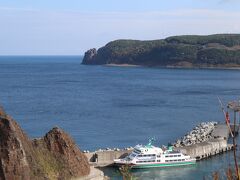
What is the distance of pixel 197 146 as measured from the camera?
181 ft

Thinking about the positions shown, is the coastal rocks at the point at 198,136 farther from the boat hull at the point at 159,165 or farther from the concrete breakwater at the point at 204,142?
the boat hull at the point at 159,165

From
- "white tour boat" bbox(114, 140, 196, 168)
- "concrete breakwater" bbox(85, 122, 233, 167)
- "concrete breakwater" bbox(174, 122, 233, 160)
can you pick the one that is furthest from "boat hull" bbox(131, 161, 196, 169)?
"concrete breakwater" bbox(174, 122, 233, 160)

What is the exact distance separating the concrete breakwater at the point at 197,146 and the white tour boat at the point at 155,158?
4.33 feet

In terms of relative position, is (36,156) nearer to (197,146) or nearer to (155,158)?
(155,158)

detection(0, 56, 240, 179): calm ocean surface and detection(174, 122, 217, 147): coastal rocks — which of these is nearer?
detection(174, 122, 217, 147): coastal rocks

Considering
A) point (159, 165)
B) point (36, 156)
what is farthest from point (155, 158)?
point (36, 156)

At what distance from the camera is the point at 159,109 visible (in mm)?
96938

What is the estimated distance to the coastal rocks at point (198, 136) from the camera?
60544 mm

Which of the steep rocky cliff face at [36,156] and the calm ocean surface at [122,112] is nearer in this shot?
the steep rocky cliff face at [36,156]

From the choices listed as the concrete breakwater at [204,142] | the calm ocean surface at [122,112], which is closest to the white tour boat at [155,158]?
Result: the calm ocean surface at [122,112]

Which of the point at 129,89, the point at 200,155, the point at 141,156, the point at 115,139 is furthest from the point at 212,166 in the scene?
the point at 129,89

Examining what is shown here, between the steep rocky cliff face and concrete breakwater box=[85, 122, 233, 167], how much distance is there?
8.66 metres

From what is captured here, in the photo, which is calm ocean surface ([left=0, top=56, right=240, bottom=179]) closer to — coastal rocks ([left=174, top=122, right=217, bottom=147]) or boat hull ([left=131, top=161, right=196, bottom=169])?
boat hull ([left=131, top=161, right=196, bottom=169])

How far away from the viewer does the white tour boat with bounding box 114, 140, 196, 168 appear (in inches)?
1982
